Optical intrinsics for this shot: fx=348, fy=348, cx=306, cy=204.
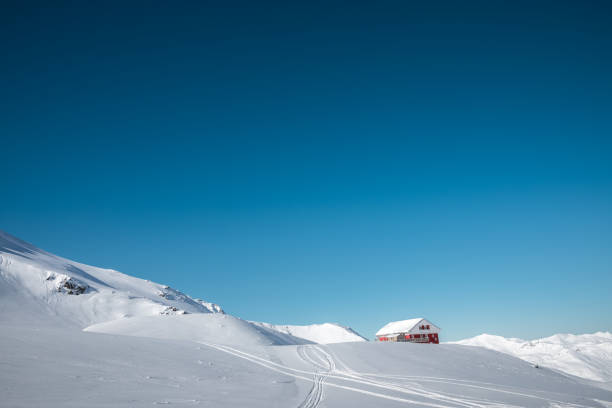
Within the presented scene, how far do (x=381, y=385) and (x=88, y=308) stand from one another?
8699 cm

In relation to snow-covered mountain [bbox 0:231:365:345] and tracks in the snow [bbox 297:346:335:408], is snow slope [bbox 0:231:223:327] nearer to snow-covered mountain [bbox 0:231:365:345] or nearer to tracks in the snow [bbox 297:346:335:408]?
snow-covered mountain [bbox 0:231:365:345]

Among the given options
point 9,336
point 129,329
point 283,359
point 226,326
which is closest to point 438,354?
point 283,359

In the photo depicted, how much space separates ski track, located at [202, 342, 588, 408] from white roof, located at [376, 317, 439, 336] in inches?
1979

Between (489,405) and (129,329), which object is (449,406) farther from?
(129,329)

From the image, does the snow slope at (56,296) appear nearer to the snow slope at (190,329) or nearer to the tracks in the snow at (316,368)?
Answer: the snow slope at (190,329)

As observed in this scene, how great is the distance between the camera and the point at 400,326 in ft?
254

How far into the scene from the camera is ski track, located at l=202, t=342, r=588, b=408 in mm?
15331

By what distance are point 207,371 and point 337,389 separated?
26.2 feet

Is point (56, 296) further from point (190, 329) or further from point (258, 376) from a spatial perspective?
point (258, 376)

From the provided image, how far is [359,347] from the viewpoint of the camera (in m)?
34.5

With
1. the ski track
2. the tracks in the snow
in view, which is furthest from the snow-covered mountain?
the ski track

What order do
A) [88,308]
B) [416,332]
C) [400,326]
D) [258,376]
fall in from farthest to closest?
[88,308] → [400,326] → [416,332] → [258,376]

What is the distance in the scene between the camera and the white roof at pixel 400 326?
73625mm

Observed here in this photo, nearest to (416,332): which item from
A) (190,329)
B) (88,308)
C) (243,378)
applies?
(190,329)
